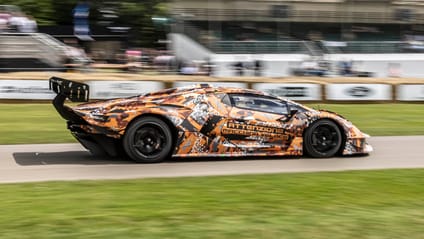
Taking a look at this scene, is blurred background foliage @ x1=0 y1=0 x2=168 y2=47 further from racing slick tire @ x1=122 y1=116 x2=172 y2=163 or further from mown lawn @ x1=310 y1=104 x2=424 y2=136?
racing slick tire @ x1=122 y1=116 x2=172 y2=163

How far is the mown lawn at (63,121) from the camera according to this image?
1236 centimetres

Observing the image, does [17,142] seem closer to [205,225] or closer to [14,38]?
[205,225]

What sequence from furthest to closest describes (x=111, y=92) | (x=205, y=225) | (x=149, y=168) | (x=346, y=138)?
(x=111, y=92)
(x=346, y=138)
(x=149, y=168)
(x=205, y=225)

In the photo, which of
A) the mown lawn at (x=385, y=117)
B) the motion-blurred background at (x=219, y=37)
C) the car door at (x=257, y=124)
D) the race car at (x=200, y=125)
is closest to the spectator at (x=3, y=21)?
the motion-blurred background at (x=219, y=37)

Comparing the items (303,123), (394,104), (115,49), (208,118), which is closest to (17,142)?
(208,118)

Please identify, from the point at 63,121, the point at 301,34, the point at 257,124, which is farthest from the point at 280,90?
the point at 301,34

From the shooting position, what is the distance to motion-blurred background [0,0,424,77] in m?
29.4

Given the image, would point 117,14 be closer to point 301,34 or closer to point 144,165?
point 301,34

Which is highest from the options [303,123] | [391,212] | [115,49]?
[115,49]

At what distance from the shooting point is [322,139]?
9820mm

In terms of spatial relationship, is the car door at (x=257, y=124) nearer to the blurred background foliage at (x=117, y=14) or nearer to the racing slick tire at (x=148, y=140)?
the racing slick tire at (x=148, y=140)

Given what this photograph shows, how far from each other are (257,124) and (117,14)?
117 feet

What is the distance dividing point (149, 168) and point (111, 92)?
459 inches

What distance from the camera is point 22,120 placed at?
1535 centimetres
